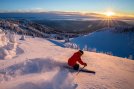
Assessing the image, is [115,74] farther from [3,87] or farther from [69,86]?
[3,87]

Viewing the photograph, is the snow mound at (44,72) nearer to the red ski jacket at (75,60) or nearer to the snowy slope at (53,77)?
the snowy slope at (53,77)

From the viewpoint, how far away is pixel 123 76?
1030 cm

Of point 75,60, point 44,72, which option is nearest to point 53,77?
point 44,72

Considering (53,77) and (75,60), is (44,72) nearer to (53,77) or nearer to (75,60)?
(53,77)

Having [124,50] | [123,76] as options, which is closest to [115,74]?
[123,76]

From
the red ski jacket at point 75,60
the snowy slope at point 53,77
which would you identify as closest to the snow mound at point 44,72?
the snowy slope at point 53,77

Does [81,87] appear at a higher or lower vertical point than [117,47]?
higher

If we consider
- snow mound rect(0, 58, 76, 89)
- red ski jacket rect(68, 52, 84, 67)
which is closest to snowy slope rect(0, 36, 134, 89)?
snow mound rect(0, 58, 76, 89)

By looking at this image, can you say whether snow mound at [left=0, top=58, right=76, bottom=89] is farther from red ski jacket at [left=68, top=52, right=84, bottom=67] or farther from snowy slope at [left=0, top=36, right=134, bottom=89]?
red ski jacket at [left=68, top=52, right=84, bottom=67]

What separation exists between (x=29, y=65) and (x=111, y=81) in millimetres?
3686

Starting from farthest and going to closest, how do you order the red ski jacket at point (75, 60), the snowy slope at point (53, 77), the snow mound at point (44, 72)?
the red ski jacket at point (75, 60) < the snowy slope at point (53, 77) < the snow mound at point (44, 72)

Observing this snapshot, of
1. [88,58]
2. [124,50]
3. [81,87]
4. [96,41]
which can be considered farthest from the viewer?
[96,41]

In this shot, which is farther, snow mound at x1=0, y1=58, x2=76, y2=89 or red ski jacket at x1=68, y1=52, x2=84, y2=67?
red ski jacket at x1=68, y1=52, x2=84, y2=67

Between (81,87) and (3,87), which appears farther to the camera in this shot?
(81,87)
